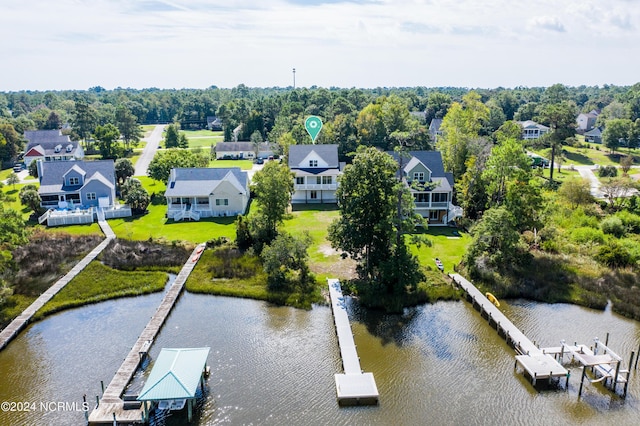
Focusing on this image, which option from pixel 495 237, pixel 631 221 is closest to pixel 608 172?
pixel 631 221

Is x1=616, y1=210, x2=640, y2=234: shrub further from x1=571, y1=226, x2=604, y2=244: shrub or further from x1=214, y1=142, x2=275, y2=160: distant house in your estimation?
x1=214, y1=142, x2=275, y2=160: distant house

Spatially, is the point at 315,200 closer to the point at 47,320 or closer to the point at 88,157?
the point at 47,320

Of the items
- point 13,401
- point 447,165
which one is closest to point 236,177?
point 447,165

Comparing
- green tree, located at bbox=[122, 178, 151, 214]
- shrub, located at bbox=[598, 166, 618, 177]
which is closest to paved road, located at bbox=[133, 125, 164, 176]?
green tree, located at bbox=[122, 178, 151, 214]

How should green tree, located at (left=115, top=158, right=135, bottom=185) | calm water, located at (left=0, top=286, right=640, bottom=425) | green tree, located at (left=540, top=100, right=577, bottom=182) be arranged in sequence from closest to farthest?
calm water, located at (left=0, top=286, right=640, bottom=425) < green tree, located at (left=115, top=158, right=135, bottom=185) < green tree, located at (left=540, top=100, right=577, bottom=182)

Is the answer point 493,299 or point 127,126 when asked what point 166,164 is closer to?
point 493,299

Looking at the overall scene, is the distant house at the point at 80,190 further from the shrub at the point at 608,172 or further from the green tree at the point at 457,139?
the shrub at the point at 608,172
